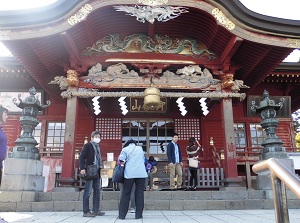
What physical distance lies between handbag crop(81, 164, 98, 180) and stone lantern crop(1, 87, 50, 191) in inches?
107

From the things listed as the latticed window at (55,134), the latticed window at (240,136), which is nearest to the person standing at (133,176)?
the latticed window at (55,134)

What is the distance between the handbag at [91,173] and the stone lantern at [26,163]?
272cm

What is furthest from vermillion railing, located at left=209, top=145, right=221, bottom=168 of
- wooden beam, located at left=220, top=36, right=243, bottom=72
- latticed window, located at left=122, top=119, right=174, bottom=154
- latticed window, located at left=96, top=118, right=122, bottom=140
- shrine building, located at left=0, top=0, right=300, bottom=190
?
latticed window, located at left=96, top=118, right=122, bottom=140

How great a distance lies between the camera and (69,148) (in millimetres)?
9156

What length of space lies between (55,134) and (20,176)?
5.78m

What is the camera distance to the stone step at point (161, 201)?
725 cm

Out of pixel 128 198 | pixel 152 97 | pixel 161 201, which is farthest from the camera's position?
pixel 152 97

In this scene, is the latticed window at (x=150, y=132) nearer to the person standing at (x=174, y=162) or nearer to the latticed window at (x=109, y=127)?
the latticed window at (x=109, y=127)

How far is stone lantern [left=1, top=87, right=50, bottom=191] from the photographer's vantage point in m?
7.65

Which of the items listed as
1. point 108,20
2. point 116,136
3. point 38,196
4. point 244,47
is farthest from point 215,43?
point 38,196

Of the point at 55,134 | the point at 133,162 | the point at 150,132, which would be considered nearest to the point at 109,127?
the point at 150,132

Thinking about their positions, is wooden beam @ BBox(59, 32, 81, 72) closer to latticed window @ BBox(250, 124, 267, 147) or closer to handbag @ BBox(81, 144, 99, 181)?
handbag @ BBox(81, 144, 99, 181)

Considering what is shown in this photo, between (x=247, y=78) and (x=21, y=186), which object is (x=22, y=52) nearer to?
(x=21, y=186)

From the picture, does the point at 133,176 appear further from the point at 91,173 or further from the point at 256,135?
the point at 256,135
